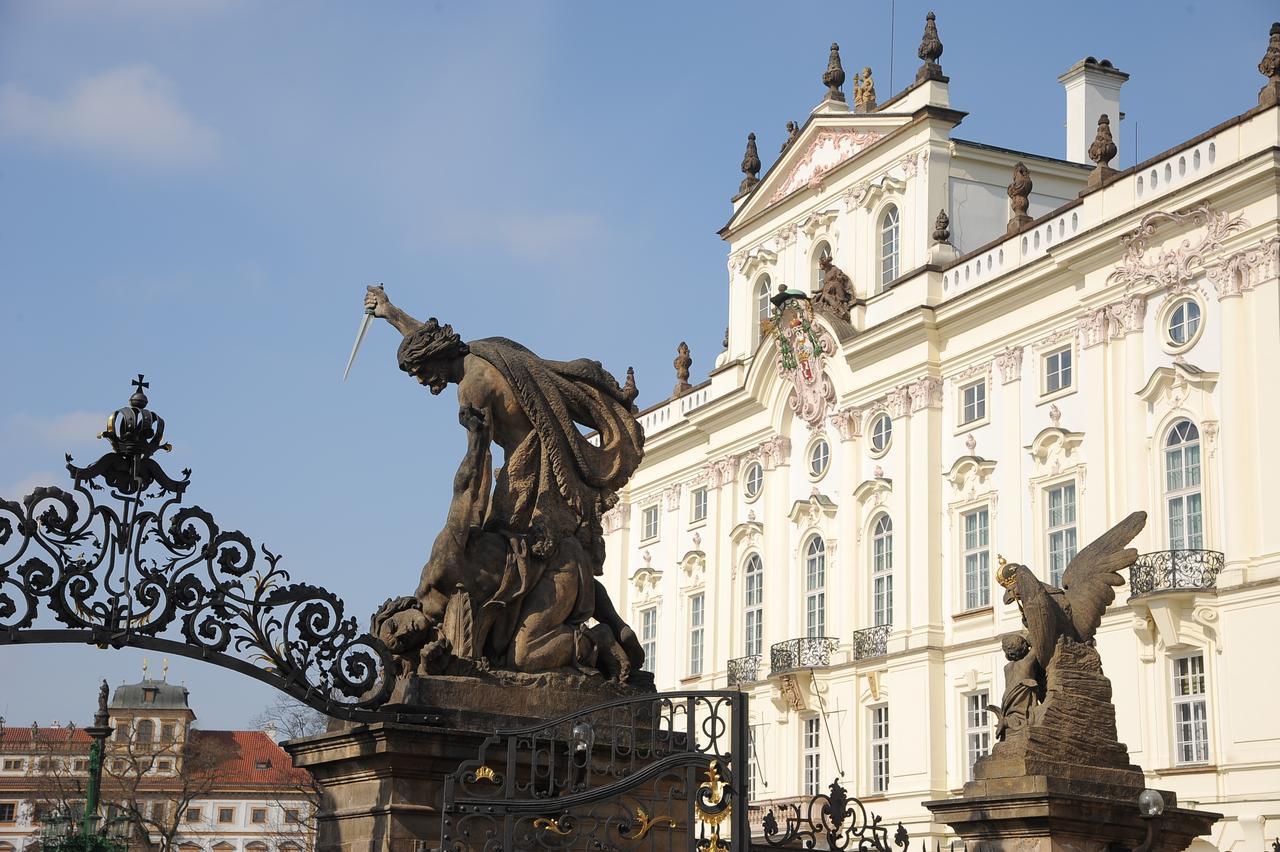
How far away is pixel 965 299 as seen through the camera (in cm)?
3375

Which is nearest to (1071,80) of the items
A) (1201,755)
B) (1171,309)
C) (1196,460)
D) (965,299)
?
(965,299)

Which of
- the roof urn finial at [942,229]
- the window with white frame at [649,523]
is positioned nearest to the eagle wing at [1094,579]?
the roof urn finial at [942,229]

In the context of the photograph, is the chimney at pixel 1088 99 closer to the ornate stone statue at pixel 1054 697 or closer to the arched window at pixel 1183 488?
the arched window at pixel 1183 488

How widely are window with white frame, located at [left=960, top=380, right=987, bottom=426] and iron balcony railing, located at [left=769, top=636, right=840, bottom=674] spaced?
5460mm

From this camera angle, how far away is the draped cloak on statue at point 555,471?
7617 mm

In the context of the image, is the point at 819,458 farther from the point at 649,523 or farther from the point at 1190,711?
the point at 1190,711

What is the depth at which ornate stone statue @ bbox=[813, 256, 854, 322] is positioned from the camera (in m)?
37.2

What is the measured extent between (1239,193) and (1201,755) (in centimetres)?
895

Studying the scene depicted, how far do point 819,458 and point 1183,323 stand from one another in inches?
410

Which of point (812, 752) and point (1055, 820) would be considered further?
point (812, 752)

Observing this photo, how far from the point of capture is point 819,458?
3766 centimetres

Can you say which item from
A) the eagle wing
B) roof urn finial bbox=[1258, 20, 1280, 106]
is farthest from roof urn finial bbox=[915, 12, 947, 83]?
the eagle wing

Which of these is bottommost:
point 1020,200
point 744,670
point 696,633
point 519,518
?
point 519,518

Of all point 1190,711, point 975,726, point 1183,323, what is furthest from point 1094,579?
point 975,726
